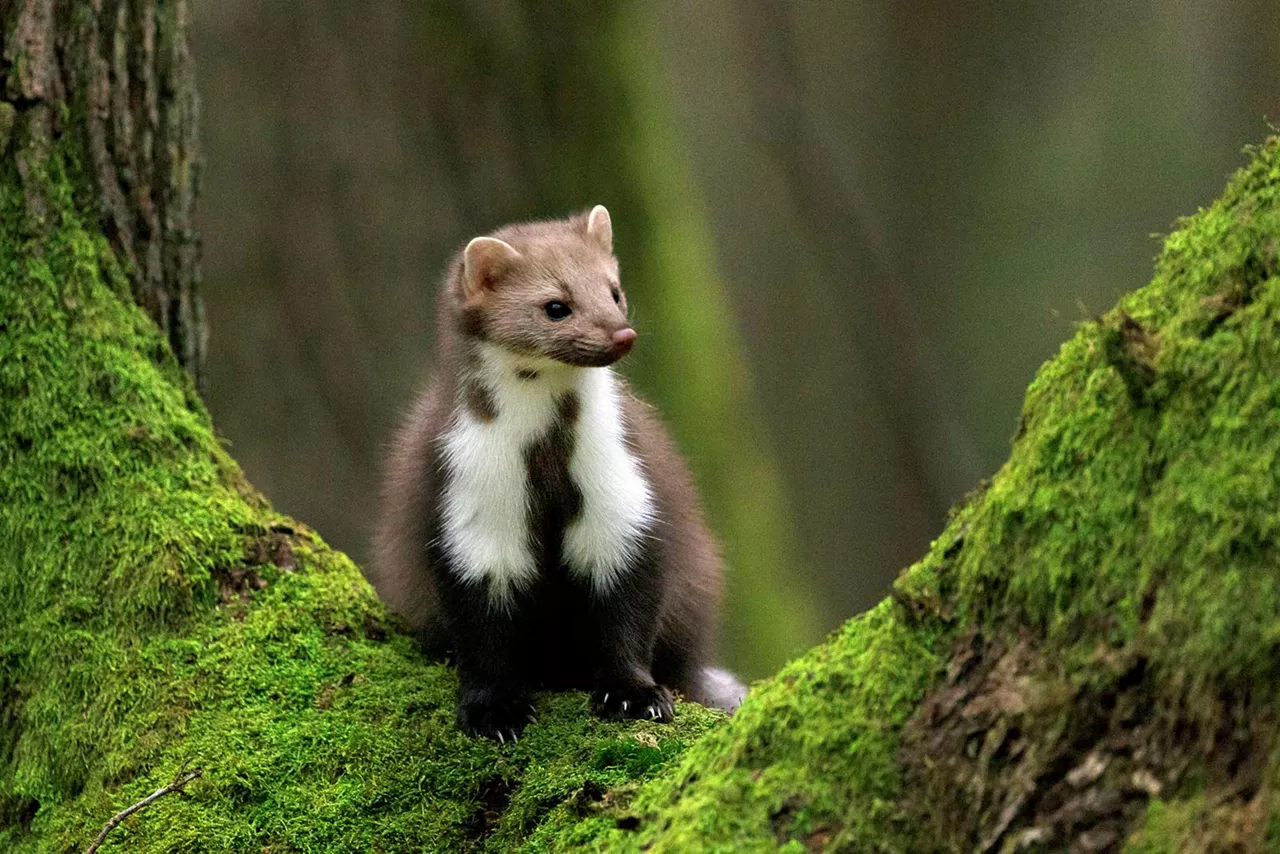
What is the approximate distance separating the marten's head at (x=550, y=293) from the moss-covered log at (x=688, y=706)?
118 centimetres

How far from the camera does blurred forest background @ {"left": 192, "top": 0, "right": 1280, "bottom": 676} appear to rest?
10430mm

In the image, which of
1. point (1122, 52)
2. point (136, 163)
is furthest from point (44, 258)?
point (1122, 52)

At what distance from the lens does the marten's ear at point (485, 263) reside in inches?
212

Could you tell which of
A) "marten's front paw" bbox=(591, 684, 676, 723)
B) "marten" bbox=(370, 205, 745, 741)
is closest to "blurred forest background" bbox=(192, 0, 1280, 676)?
"marten" bbox=(370, 205, 745, 741)

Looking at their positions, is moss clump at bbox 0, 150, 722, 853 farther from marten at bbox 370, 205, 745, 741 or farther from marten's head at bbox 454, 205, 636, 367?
marten's head at bbox 454, 205, 636, 367

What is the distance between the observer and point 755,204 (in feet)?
61.5

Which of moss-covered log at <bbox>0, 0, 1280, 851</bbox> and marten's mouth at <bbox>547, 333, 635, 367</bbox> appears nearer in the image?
moss-covered log at <bbox>0, 0, 1280, 851</bbox>

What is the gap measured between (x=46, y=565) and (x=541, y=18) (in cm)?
607

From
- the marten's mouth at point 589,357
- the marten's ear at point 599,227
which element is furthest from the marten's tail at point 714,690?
the marten's ear at point 599,227

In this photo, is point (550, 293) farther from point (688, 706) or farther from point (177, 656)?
point (177, 656)

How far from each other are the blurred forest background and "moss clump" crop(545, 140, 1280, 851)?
7041 millimetres

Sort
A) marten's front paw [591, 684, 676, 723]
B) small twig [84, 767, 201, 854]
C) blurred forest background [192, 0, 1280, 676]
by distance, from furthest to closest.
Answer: blurred forest background [192, 0, 1280, 676] < marten's front paw [591, 684, 676, 723] < small twig [84, 767, 201, 854]

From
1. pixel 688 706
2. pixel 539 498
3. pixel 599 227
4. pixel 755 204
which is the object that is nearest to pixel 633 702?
pixel 688 706

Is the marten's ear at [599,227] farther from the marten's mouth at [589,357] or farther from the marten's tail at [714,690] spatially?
the marten's tail at [714,690]
